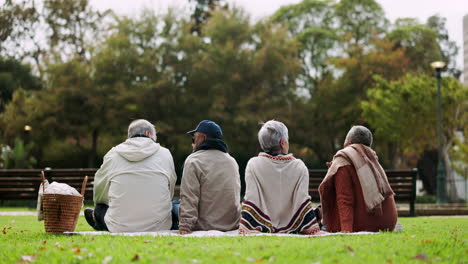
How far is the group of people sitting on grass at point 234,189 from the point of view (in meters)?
6.27

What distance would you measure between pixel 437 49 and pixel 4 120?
83.1 ft

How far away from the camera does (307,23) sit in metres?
36.6

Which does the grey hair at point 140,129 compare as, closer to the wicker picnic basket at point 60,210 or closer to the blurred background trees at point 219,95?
the wicker picnic basket at point 60,210

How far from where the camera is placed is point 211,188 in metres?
6.45

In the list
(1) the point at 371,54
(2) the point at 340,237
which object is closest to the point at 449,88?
(1) the point at 371,54

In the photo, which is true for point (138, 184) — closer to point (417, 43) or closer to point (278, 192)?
point (278, 192)

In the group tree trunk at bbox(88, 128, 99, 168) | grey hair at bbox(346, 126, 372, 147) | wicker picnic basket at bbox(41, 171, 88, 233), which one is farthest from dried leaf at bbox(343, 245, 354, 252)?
tree trunk at bbox(88, 128, 99, 168)

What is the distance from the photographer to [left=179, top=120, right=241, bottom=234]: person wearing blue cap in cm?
641

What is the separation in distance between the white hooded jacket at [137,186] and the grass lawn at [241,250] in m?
0.73

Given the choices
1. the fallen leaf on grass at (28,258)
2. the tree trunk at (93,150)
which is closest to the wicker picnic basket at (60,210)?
the fallen leaf on grass at (28,258)

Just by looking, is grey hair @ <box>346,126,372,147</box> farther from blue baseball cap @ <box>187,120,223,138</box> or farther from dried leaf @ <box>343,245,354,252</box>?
dried leaf @ <box>343,245,354,252</box>

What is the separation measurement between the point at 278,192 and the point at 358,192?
1005mm

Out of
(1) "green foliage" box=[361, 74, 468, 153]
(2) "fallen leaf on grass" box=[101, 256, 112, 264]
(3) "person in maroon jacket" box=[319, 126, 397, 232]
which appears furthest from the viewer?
(1) "green foliage" box=[361, 74, 468, 153]

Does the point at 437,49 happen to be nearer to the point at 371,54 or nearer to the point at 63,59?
the point at 371,54
